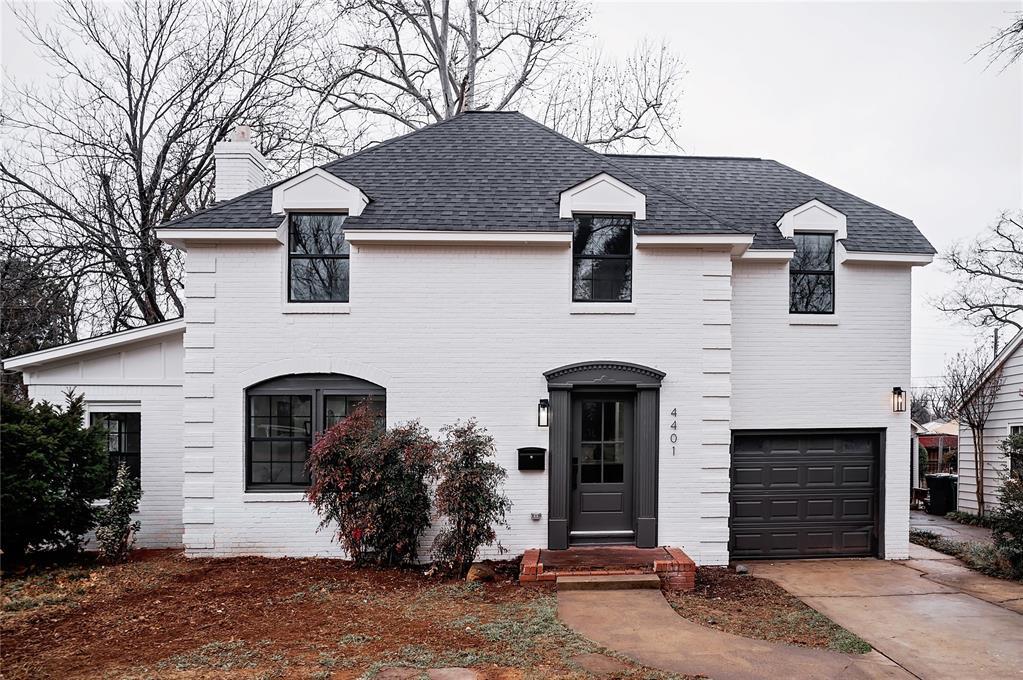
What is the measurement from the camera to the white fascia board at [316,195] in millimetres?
9727

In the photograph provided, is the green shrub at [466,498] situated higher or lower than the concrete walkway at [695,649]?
higher

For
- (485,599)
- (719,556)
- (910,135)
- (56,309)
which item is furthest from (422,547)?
(910,135)

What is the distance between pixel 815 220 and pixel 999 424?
25.9 ft

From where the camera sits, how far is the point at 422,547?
9461 mm

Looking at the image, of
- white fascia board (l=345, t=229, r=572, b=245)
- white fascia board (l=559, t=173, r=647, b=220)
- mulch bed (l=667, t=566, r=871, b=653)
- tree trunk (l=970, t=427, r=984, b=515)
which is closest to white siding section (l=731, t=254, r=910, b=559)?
white fascia board (l=559, t=173, r=647, b=220)

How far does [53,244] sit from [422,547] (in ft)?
42.1

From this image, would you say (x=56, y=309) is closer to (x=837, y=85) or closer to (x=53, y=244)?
(x=53, y=244)

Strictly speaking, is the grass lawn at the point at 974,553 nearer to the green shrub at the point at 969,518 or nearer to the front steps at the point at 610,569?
the green shrub at the point at 969,518

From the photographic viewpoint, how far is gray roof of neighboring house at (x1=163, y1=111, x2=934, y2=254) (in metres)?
9.70

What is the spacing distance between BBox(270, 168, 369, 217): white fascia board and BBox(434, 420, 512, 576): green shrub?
13.1 feet

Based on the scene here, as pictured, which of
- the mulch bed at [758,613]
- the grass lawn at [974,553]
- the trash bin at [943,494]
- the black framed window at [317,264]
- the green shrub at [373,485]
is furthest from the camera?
the trash bin at [943,494]

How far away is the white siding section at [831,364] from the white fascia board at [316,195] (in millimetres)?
6446

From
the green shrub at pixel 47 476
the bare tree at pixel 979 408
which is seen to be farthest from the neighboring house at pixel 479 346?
the bare tree at pixel 979 408

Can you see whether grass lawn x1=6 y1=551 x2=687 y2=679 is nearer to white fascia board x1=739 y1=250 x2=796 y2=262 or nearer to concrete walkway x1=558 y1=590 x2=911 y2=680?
concrete walkway x1=558 y1=590 x2=911 y2=680
